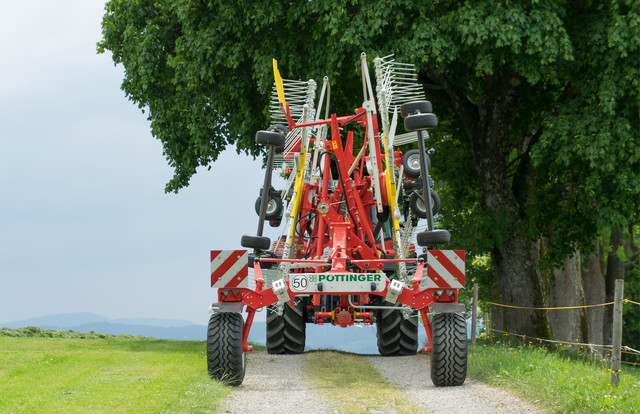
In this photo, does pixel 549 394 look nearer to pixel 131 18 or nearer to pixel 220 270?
pixel 220 270

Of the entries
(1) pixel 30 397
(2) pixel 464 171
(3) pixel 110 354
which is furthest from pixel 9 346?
(2) pixel 464 171

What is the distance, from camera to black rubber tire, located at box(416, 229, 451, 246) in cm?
1044

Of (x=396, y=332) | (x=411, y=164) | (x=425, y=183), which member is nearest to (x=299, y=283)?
(x=425, y=183)

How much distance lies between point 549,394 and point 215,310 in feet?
13.0

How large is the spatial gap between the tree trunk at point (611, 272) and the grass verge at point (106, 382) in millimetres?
15542

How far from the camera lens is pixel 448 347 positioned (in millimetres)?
9812

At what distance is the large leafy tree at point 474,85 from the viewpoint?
53.3 ft

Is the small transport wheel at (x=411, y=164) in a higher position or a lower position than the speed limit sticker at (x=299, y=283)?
higher

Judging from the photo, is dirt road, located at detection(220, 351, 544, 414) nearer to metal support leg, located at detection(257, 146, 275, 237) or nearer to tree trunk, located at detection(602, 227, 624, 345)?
metal support leg, located at detection(257, 146, 275, 237)

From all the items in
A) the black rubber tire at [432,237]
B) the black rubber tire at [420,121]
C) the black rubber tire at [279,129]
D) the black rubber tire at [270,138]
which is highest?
the black rubber tire at [279,129]

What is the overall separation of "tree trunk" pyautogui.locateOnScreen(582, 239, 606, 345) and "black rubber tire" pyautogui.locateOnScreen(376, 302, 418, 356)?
12827 millimetres

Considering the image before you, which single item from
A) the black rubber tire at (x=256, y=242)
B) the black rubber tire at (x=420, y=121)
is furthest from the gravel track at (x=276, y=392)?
the black rubber tire at (x=420, y=121)

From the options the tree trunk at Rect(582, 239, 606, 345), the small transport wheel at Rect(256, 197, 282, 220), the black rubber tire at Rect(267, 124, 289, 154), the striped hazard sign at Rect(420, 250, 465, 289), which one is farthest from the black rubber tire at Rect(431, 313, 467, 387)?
the tree trunk at Rect(582, 239, 606, 345)

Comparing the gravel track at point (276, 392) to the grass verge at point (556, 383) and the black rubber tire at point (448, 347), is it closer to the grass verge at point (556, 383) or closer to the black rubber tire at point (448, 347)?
the black rubber tire at point (448, 347)
